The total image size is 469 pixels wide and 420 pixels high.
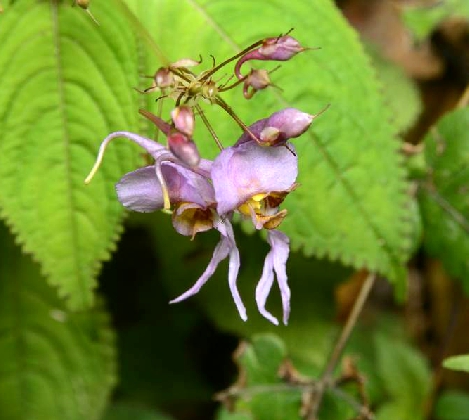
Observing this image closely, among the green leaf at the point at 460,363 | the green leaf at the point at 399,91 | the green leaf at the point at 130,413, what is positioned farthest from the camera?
the green leaf at the point at 399,91

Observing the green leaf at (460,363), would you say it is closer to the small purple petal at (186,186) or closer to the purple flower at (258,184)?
the purple flower at (258,184)

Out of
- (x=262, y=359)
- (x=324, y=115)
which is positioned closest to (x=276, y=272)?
(x=324, y=115)

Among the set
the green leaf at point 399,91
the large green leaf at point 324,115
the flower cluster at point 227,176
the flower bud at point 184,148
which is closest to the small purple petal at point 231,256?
the flower cluster at point 227,176

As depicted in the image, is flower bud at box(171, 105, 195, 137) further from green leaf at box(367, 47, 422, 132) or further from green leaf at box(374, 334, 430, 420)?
green leaf at box(367, 47, 422, 132)

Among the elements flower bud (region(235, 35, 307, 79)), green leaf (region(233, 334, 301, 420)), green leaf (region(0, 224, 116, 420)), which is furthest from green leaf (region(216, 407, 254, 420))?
flower bud (region(235, 35, 307, 79))

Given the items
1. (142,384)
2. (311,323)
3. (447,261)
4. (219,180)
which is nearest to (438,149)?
(447,261)

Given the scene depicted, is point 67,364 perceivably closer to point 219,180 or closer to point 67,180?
point 67,180
